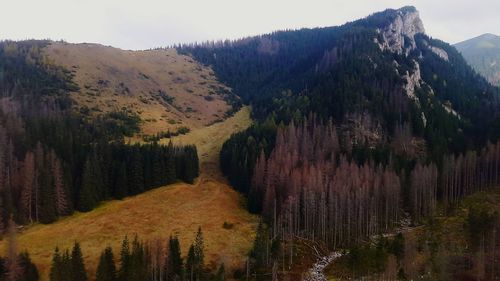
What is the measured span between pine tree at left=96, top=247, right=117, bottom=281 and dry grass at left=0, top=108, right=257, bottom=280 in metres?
7.81

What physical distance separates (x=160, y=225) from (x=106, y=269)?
121 ft

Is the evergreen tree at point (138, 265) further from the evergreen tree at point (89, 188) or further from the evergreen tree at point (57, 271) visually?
the evergreen tree at point (89, 188)

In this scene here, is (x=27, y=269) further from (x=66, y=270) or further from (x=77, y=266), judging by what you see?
(x=66, y=270)

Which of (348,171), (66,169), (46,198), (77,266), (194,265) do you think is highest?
(66,169)

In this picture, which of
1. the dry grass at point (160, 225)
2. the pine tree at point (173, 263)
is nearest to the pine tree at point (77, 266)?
the dry grass at point (160, 225)

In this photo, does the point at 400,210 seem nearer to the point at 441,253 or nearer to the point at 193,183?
the point at 441,253

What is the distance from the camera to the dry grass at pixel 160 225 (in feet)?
326

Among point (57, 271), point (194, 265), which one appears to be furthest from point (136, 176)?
point (57, 271)

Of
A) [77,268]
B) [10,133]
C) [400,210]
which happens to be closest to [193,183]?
[10,133]

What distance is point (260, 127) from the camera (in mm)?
195000

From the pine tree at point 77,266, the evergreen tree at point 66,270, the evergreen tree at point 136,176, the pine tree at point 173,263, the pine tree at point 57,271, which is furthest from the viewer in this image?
the evergreen tree at point 136,176

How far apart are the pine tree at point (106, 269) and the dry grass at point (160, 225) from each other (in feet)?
25.6

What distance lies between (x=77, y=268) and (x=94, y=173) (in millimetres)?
59487

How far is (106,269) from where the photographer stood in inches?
3142
